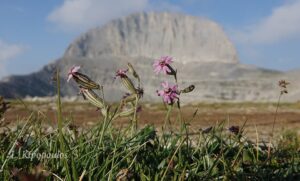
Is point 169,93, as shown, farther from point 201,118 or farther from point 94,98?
point 201,118

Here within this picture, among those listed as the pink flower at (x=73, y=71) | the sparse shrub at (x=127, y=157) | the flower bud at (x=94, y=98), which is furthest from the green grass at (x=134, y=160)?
the pink flower at (x=73, y=71)

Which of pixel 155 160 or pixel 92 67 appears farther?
pixel 92 67

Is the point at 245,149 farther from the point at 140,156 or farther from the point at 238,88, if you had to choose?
A: the point at 238,88

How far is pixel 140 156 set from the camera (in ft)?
12.8

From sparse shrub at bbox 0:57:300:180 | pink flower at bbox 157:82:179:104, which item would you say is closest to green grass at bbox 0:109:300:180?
sparse shrub at bbox 0:57:300:180

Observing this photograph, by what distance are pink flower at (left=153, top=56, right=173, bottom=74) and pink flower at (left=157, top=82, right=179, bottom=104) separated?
12 cm

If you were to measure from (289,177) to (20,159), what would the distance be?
194 centimetres

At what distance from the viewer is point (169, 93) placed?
10.2ft

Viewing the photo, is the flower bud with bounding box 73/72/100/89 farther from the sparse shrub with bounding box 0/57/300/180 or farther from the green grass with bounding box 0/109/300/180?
the green grass with bounding box 0/109/300/180

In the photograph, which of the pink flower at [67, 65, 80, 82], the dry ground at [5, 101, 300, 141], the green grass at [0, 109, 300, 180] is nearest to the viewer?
the green grass at [0, 109, 300, 180]

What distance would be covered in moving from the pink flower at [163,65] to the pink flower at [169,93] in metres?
0.12

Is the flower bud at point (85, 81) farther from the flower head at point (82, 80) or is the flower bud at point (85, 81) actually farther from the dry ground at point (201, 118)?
the dry ground at point (201, 118)

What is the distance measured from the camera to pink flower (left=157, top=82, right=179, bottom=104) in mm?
3086

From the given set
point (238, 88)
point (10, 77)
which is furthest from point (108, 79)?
point (238, 88)
